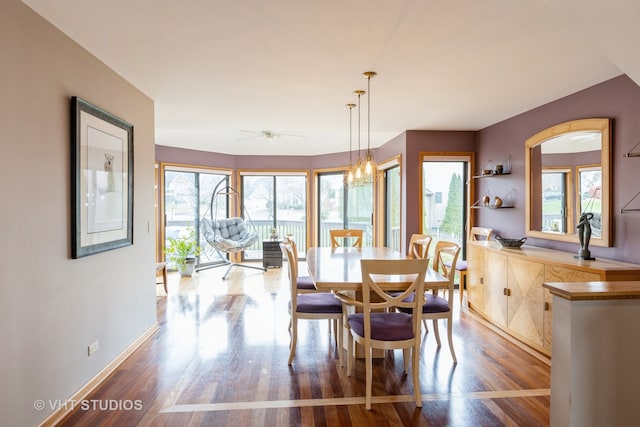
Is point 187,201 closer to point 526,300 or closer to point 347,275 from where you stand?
point 347,275

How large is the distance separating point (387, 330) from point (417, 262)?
1.67 feet

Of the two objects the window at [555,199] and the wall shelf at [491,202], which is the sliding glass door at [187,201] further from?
the window at [555,199]

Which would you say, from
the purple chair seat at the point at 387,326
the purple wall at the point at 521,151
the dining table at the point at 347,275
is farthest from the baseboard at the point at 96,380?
the purple wall at the point at 521,151

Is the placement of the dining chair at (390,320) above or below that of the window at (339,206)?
below

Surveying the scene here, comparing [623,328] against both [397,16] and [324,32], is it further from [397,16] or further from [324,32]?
[324,32]

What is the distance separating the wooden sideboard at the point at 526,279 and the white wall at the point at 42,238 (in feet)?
11.6

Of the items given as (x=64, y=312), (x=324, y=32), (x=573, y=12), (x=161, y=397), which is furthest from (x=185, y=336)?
(x=573, y=12)

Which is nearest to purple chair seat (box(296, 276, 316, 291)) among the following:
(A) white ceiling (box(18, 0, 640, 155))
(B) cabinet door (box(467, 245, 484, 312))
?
(A) white ceiling (box(18, 0, 640, 155))

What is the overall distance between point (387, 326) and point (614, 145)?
250 cm

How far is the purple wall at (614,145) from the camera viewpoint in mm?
2914

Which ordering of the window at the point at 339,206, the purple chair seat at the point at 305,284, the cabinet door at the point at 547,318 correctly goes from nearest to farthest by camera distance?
the cabinet door at the point at 547,318
the purple chair seat at the point at 305,284
the window at the point at 339,206

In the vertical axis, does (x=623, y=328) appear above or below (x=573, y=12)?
below

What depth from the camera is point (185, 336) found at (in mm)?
3570

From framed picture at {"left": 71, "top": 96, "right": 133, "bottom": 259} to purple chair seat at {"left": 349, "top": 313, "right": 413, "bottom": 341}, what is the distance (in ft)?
6.29
